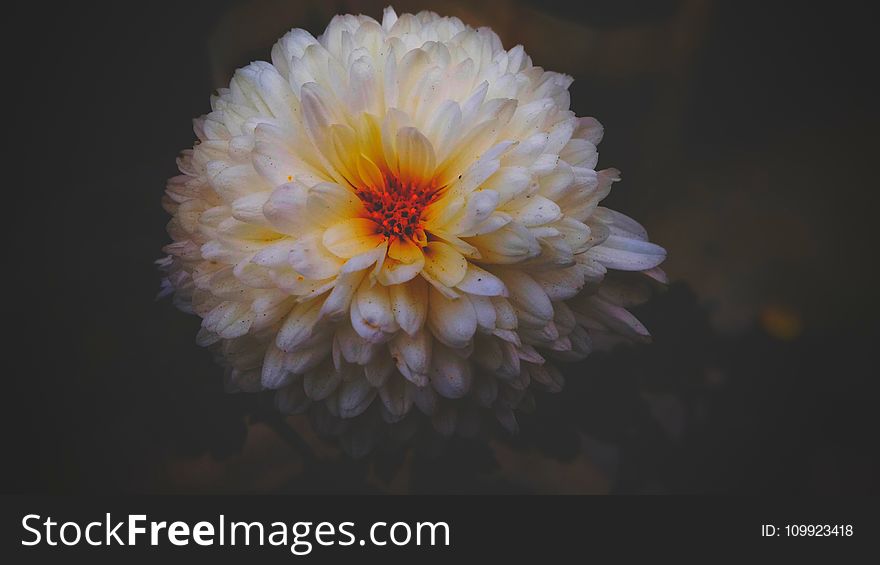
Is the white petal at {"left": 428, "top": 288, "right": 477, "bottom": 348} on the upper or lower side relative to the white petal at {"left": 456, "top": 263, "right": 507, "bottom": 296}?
lower

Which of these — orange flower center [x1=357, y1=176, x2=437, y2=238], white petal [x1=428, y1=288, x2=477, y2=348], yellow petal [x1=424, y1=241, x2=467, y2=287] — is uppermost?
orange flower center [x1=357, y1=176, x2=437, y2=238]

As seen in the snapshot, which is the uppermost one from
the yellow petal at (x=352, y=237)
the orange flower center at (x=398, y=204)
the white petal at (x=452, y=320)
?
the orange flower center at (x=398, y=204)

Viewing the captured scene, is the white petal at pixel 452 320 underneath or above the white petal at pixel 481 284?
underneath

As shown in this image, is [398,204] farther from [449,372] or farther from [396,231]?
[449,372]

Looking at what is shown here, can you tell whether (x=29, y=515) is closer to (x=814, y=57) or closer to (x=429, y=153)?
(x=429, y=153)

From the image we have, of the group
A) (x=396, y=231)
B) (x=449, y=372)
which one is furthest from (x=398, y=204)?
(x=449, y=372)
